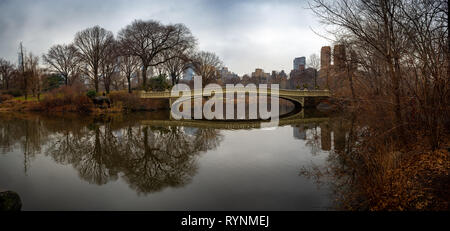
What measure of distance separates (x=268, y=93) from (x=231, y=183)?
19318 mm

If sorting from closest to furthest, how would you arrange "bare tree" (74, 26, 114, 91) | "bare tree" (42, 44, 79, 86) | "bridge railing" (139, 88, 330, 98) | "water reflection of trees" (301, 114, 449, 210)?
"water reflection of trees" (301, 114, 449, 210) < "bridge railing" (139, 88, 330, 98) < "bare tree" (74, 26, 114, 91) < "bare tree" (42, 44, 79, 86)

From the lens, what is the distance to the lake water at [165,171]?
427cm

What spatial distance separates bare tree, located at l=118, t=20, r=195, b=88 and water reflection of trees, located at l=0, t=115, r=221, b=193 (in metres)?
14.4

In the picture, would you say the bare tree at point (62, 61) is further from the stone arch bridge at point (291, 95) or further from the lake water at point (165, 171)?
the lake water at point (165, 171)

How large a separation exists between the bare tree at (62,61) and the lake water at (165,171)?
29.3 meters

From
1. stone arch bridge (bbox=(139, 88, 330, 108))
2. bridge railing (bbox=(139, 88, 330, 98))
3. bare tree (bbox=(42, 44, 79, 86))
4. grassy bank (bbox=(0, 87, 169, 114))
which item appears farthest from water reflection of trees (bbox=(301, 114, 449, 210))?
bare tree (bbox=(42, 44, 79, 86))

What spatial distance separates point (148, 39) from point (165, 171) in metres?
Answer: 22.2

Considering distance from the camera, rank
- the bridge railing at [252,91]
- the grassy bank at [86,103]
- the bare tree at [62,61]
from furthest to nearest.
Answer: the bare tree at [62,61] → the grassy bank at [86,103] → the bridge railing at [252,91]

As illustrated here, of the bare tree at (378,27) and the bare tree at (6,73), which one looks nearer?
the bare tree at (378,27)

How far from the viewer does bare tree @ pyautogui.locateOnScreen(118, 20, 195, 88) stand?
24500mm

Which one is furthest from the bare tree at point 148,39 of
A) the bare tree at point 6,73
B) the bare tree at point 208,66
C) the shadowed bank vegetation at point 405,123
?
the bare tree at point 6,73

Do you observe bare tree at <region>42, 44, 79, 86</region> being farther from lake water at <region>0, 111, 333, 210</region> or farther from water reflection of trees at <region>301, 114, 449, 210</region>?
water reflection of trees at <region>301, 114, 449, 210</region>
